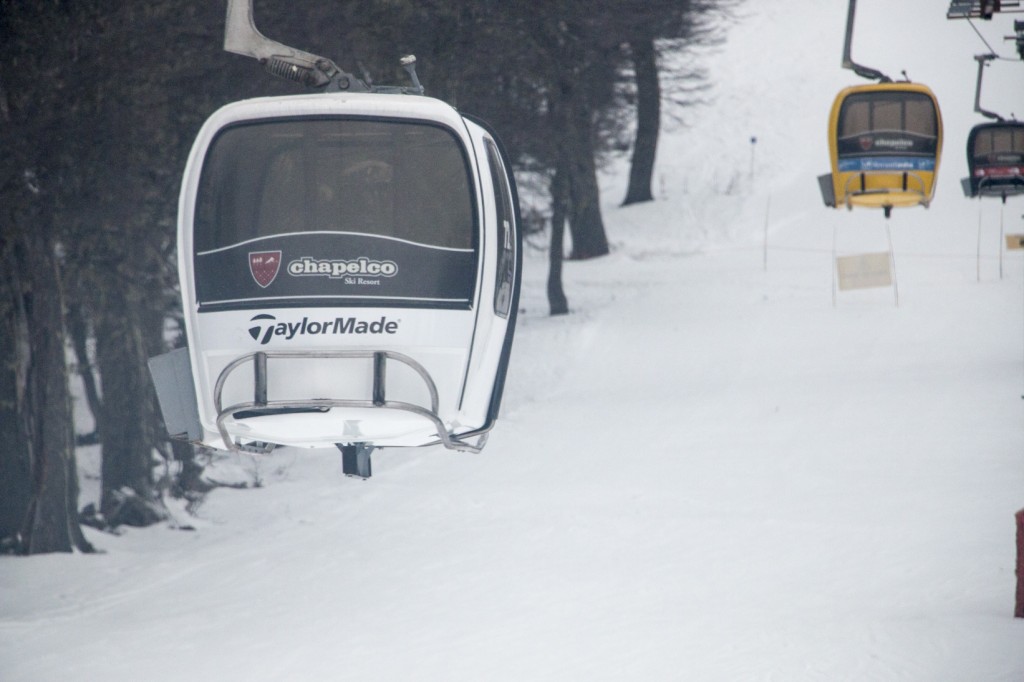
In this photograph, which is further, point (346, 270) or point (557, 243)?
point (557, 243)

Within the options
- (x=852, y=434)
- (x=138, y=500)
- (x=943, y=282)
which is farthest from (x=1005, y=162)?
(x=138, y=500)

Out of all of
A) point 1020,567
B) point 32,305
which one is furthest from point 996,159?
point 32,305

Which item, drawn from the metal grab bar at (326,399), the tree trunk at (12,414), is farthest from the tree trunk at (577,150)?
the metal grab bar at (326,399)

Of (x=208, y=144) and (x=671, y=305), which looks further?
(x=671, y=305)

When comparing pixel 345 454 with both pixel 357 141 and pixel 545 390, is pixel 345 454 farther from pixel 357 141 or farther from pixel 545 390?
pixel 545 390

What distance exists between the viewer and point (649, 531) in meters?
17.9

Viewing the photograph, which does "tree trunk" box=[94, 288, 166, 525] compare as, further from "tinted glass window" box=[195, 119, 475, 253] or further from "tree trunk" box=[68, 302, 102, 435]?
"tinted glass window" box=[195, 119, 475, 253]

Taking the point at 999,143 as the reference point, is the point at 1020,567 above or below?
below

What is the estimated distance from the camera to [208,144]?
6.93 metres

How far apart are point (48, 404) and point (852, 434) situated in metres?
12.1

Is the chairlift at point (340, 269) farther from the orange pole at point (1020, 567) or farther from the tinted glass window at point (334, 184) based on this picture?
the orange pole at point (1020, 567)

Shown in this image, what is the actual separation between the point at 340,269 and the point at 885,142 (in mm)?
13722

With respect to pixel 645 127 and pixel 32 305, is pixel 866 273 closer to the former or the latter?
pixel 645 127

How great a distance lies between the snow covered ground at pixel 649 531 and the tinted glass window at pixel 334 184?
25.3ft
